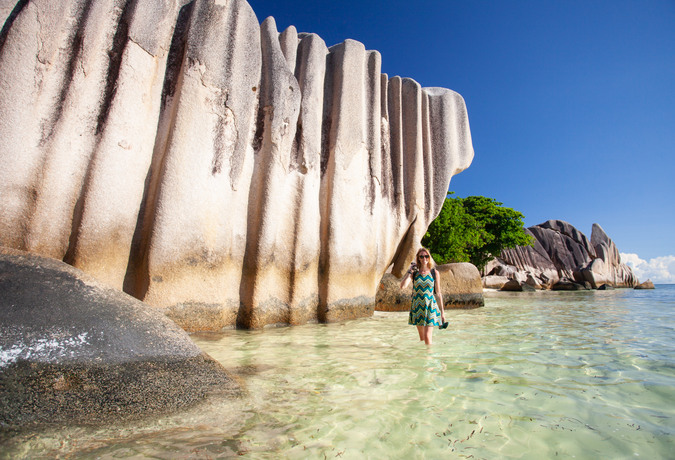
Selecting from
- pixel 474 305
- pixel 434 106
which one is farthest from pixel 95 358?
pixel 474 305

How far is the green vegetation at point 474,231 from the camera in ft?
51.5

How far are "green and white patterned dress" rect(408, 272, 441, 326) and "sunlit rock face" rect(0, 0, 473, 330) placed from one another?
5.20 feet

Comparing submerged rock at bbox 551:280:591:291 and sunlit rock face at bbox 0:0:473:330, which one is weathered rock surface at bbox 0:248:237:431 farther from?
submerged rock at bbox 551:280:591:291

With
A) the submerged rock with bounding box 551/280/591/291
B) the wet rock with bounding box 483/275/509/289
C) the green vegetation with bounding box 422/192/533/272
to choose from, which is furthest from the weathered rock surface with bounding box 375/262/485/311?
the submerged rock with bounding box 551/280/591/291

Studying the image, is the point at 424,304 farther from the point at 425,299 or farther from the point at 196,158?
the point at 196,158

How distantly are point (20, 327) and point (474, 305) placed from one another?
875 cm

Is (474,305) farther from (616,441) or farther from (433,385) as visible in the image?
(616,441)

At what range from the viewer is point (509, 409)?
6.77 ft

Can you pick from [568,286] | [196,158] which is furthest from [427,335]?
[568,286]

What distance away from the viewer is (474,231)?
1881 cm

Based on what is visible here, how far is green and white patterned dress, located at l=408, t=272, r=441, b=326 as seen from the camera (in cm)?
416

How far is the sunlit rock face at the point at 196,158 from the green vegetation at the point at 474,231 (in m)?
9.57

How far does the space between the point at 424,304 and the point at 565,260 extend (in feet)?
122

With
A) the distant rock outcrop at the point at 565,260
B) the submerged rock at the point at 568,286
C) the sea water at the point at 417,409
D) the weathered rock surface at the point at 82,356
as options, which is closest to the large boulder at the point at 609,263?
the distant rock outcrop at the point at 565,260
